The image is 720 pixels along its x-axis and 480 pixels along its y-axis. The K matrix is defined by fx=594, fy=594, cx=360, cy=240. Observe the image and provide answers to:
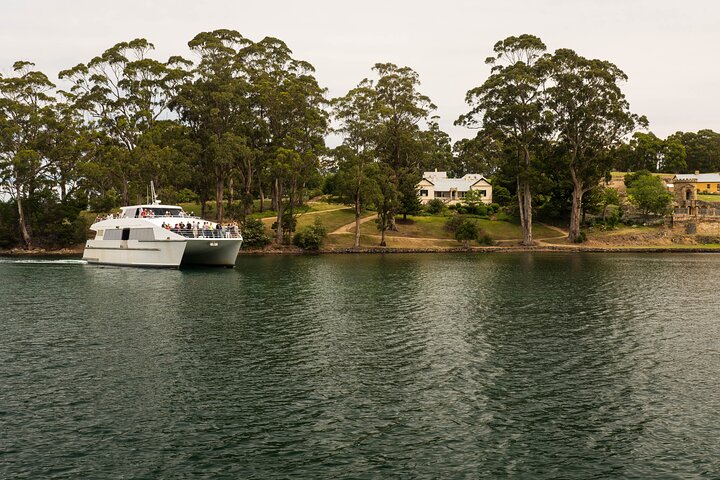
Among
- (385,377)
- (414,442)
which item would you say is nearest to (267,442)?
(414,442)

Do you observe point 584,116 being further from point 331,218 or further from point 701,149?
point 701,149

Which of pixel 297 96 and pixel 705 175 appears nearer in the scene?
pixel 297 96

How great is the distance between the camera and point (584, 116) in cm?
9094

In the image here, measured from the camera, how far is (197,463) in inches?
599

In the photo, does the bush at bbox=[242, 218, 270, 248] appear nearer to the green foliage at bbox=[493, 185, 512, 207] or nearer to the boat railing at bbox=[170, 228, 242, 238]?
the boat railing at bbox=[170, 228, 242, 238]

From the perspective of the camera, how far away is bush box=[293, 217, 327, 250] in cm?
8719

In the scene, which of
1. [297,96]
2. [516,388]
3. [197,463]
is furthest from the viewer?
[297,96]

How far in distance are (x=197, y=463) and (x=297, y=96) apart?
249ft

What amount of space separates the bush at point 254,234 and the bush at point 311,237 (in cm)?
471

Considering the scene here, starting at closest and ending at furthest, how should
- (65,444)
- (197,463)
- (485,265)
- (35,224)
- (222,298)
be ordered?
(197,463) < (65,444) < (222,298) < (485,265) < (35,224)

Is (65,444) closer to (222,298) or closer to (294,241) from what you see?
(222,298)

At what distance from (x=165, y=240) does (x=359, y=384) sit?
45.0 metres

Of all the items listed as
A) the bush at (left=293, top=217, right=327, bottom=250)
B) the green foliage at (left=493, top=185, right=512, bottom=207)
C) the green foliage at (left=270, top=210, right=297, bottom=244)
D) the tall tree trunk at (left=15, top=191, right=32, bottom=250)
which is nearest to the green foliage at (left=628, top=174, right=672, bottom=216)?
the green foliage at (left=493, top=185, right=512, bottom=207)

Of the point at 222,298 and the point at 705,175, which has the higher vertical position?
the point at 705,175
